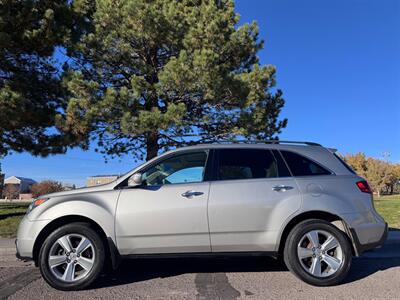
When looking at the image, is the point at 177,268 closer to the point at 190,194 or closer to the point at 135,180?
the point at 190,194

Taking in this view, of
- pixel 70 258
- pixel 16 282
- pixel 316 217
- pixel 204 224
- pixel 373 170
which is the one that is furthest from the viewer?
pixel 373 170

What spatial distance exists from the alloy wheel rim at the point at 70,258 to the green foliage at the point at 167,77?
836cm

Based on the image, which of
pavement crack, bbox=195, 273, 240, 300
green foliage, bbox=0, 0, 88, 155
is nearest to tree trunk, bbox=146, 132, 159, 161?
green foliage, bbox=0, 0, 88, 155

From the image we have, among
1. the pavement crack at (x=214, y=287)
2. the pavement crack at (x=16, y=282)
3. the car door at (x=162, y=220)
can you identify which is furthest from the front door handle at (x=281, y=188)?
the pavement crack at (x=16, y=282)

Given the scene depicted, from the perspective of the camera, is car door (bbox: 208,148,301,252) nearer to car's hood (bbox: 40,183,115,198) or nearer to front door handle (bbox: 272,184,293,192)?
front door handle (bbox: 272,184,293,192)

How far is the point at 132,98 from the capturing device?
14039mm

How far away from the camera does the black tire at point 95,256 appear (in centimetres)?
493

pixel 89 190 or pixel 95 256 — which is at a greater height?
pixel 89 190

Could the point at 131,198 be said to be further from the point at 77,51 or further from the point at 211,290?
the point at 77,51

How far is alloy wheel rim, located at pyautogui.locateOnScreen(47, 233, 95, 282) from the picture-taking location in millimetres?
4973

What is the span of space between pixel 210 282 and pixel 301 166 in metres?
1.94

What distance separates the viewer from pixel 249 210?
5129mm

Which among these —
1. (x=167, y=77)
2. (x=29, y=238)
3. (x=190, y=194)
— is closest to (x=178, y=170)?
(x=190, y=194)

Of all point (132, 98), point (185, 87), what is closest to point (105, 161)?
point (132, 98)
